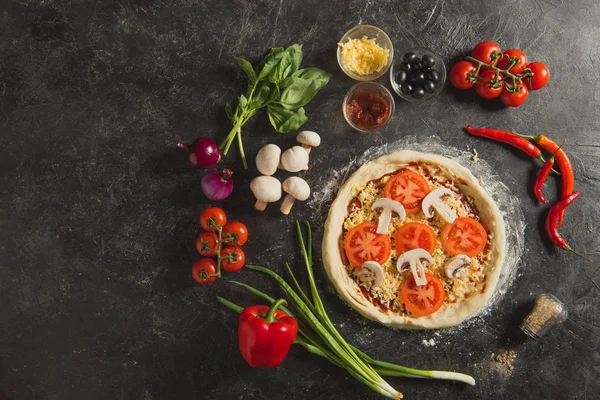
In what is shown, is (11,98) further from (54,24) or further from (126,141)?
(126,141)

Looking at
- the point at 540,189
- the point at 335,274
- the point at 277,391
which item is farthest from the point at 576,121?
the point at 277,391

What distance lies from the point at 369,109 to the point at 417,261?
110cm

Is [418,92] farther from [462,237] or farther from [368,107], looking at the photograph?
[462,237]

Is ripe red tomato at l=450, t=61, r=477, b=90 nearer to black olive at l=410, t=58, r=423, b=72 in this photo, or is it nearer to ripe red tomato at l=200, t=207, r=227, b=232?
black olive at l=410, t=58, r=423, b=72

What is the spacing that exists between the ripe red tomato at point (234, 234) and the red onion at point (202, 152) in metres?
0.45

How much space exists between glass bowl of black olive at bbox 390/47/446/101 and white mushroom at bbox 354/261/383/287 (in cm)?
122

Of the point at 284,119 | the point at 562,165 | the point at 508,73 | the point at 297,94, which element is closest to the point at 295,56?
the point at 297,94

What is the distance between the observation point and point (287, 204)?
3693 mm

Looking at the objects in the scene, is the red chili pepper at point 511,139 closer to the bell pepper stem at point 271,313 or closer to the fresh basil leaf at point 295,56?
the fresh basil leaf at point 295,56

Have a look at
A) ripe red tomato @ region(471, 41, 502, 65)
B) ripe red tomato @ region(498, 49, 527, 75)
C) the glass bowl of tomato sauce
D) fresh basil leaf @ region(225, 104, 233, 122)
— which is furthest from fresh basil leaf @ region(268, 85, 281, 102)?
ripe red tomato @ region(498, 49, 527, 75)

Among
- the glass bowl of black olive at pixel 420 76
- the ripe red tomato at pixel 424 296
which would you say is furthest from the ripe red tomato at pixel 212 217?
the glass bowl of black olive at pixel 420 76

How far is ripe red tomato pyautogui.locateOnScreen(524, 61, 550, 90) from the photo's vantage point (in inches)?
145

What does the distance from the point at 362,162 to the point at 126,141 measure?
1.72 m

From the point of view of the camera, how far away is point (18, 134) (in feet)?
12.3
